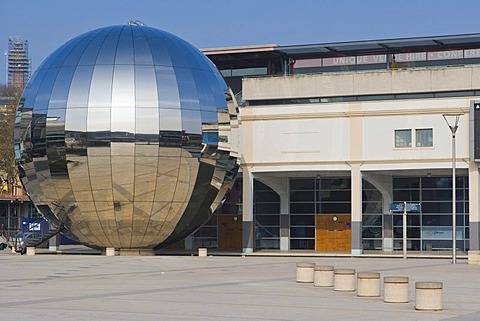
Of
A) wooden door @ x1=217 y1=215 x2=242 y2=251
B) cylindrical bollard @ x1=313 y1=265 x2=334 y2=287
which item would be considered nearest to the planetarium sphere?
wooden door @ x1=217 y1=215 x2=242 y2=251

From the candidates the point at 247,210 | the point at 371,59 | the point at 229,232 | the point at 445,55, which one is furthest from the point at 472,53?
the point at 229,232

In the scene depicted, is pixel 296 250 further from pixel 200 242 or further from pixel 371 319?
pixel 371 319

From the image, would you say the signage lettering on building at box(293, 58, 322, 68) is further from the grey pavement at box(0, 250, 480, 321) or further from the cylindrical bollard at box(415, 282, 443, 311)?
the cylindrical bollard at box(415, 282, 443, 311)

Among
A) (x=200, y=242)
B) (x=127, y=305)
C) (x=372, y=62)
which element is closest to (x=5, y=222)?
(x=200, y=242)

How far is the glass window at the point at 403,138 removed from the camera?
5500cm

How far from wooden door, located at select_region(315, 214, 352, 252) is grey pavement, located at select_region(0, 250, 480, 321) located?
23.8 m

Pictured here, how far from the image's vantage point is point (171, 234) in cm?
4703

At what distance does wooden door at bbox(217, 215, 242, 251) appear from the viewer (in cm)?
6384

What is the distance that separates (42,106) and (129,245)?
25.1ft

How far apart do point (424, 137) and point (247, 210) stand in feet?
35.4

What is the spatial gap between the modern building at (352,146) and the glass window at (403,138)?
55 mm

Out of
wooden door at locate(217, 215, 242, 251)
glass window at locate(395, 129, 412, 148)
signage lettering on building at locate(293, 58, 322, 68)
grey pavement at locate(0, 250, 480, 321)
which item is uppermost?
signage lettering on building at locate(293, 58, 322, 68)

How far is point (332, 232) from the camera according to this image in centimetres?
6228

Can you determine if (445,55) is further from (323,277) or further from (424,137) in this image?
(323,277)
